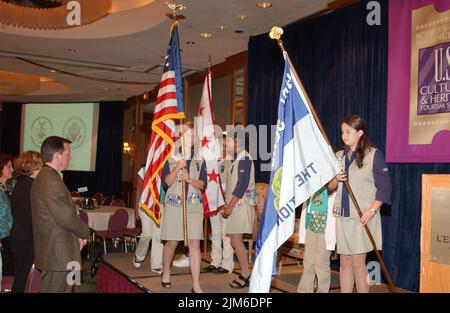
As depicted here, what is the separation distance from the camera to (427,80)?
4734mm

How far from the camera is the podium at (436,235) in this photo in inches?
129

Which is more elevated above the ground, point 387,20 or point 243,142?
point 387,20

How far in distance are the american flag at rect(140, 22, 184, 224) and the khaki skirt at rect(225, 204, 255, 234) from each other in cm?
83

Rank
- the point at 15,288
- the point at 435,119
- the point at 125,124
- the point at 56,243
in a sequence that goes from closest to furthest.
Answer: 1. the point at 56,243
2. the point at 15,288
3. the point at 435,119
4. the point at 125,124

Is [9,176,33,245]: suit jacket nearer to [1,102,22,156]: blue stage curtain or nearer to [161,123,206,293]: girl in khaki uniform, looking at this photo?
[161,123,206,293]: girl in khaki uniform

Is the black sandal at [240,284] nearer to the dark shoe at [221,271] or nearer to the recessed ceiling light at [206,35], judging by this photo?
the dark shoe at [221,271]

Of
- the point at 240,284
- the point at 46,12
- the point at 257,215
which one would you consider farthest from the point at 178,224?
the point at 46,12

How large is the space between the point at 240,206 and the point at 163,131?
3.92ft

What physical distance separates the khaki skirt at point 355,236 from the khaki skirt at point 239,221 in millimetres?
1436

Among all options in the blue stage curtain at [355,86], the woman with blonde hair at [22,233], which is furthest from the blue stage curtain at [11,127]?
the woman with blonde hair at [22,233]

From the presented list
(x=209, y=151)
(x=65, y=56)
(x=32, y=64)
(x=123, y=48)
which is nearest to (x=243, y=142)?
(x=209, y=151)

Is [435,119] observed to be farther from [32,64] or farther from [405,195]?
[32,64]

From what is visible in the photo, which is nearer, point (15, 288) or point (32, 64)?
point (15, 288)

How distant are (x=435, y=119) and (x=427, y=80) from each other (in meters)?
0.42
